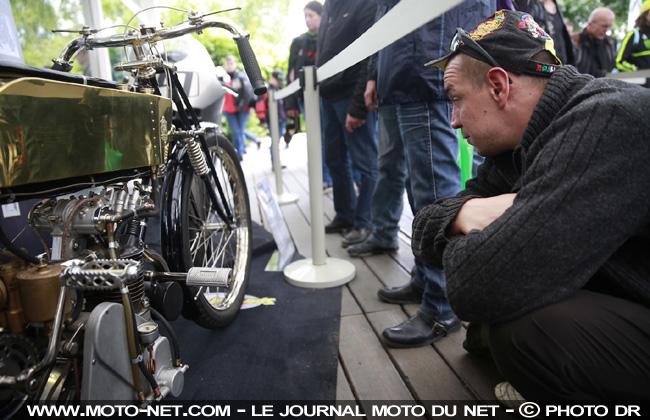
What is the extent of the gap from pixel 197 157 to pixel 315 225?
2.47 feet

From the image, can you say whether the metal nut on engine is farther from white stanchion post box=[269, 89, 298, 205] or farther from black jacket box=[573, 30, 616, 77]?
black jacket box=[573, 30, 616, 77]

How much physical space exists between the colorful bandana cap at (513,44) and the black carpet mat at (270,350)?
95cm

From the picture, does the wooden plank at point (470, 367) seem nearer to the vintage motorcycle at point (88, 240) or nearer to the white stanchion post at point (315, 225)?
the white stanchion post at point (315, 225)

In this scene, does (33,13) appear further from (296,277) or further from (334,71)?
(296,277)

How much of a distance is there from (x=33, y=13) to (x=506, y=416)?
3.17 meters

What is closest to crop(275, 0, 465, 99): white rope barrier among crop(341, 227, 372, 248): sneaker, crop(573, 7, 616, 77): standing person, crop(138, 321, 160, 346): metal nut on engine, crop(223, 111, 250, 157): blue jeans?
crop(138, 321, 160, 346): metal nut on engine

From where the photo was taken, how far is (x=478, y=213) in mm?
834

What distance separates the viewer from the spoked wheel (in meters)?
1.31

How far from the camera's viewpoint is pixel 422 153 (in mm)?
1507

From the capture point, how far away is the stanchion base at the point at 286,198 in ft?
12.4

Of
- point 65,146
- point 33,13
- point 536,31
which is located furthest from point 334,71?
point 33,13

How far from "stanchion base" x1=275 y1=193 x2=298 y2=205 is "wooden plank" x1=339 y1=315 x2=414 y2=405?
224 centimetres

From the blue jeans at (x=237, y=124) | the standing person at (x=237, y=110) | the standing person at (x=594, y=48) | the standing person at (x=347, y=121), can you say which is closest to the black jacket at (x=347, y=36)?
the standing person at (x=347, y=121)

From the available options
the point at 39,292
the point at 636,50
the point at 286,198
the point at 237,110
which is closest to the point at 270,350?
the point at 39,292
